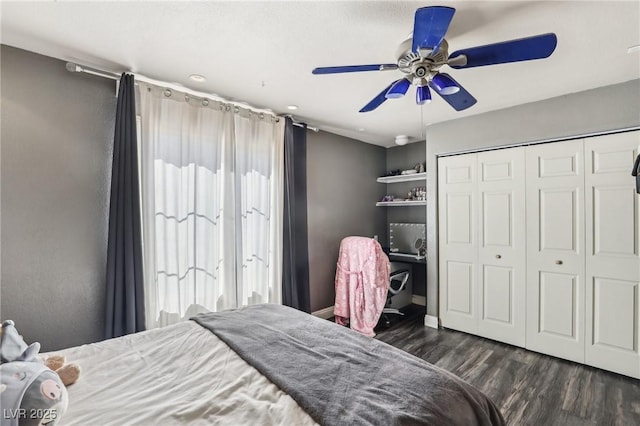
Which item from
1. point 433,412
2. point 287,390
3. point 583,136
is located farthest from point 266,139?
point 583,136

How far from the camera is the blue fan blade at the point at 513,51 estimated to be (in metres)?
1.30

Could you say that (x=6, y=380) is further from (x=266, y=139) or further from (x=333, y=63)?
(x=266, y=139)

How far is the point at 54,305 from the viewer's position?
1945 mm

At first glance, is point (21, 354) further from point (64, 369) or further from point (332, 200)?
point (332, 200)

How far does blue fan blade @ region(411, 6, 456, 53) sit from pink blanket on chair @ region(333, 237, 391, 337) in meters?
2.17

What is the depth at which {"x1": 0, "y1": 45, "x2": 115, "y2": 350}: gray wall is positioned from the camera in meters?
1.81

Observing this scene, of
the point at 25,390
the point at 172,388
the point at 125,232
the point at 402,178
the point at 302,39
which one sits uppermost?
the point at 302,39

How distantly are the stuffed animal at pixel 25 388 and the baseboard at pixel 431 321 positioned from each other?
3.40 meters

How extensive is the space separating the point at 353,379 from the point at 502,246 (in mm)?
2561

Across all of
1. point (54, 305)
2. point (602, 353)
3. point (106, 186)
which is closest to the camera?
point (54, 305)

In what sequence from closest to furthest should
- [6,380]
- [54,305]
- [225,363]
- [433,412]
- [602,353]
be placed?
[6,380] → [433,412] → [225,363] → [54,305] → [602,353]

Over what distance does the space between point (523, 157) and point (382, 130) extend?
1.61m

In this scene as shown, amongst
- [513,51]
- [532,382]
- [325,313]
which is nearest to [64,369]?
[513,51]

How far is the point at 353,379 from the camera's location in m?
1.19
